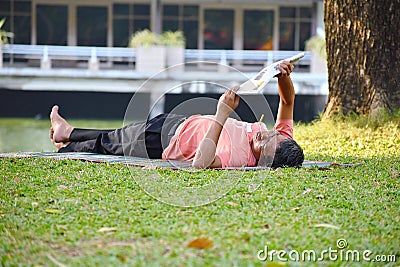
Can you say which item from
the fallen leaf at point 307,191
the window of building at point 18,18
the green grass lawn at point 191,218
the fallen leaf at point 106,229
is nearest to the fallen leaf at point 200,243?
the green grass lawn at point 191,218

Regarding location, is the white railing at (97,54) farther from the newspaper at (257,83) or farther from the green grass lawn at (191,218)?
the newspaper at (257,83)

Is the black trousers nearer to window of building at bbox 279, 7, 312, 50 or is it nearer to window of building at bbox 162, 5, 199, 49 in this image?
window of building at bbox 162, 5, 199, 49

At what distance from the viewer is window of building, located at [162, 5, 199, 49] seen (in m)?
19.7

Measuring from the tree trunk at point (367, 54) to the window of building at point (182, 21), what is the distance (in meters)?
12.5

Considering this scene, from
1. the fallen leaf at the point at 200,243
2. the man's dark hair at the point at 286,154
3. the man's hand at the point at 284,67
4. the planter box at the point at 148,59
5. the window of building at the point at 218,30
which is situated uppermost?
the window of building at the point at 218,30

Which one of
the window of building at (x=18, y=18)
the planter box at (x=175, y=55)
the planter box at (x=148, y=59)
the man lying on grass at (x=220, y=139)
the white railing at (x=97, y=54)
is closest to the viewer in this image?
the man lying on grass at (x=220, y=139)

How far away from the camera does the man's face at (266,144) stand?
4500mm

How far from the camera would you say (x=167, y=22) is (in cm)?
1972

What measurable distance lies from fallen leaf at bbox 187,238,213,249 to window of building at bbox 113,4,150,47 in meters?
17.3

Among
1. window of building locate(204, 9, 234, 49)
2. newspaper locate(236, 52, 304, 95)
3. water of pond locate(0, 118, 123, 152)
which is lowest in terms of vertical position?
water of pond locate(0, 118, 123, 152)

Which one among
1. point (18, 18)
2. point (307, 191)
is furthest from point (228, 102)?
point (18, 18)

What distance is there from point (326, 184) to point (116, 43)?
52.8 ft

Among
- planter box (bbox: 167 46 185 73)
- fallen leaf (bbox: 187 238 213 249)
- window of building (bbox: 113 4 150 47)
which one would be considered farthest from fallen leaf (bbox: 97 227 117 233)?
window of building (bbox: 113 4 150 47)

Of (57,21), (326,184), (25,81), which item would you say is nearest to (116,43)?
(57,21)
